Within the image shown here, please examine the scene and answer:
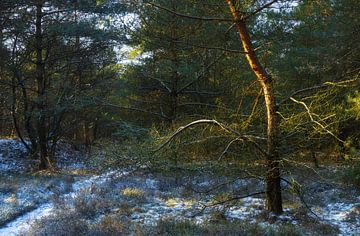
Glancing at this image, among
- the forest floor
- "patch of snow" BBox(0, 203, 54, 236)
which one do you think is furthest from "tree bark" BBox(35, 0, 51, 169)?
"patch of snow" BBox(0, 203, 54, 236)

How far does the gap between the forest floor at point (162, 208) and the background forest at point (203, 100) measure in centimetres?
6

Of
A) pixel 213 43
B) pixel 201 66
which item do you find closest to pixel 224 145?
pixel 213 43

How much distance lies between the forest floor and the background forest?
6 centimetres

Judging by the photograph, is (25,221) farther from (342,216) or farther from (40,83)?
(40,83)

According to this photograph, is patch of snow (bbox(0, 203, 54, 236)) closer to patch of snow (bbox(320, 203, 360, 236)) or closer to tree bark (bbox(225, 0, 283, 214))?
tree bark (bbox(225, 0, 283, 214))

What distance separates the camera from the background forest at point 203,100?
815cm

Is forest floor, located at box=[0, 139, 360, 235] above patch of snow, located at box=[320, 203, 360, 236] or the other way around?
above

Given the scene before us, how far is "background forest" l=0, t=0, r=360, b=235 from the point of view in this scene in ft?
26.7

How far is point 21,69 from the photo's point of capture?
18.6 metres

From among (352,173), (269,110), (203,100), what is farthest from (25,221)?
(203,100)

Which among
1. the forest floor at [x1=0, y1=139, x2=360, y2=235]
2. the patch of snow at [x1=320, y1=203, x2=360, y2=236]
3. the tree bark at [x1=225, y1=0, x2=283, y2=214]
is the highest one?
the tree bark at [x1=225, y1=0, x2=283, y2=214]

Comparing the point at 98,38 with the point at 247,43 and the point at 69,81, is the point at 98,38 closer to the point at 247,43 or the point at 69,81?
the point at 69,81

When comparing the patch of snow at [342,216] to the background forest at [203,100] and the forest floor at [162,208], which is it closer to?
the forest floor at [162,208]

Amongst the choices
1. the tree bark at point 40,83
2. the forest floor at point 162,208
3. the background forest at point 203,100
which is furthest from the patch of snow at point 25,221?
the tree bark at point 40,83
